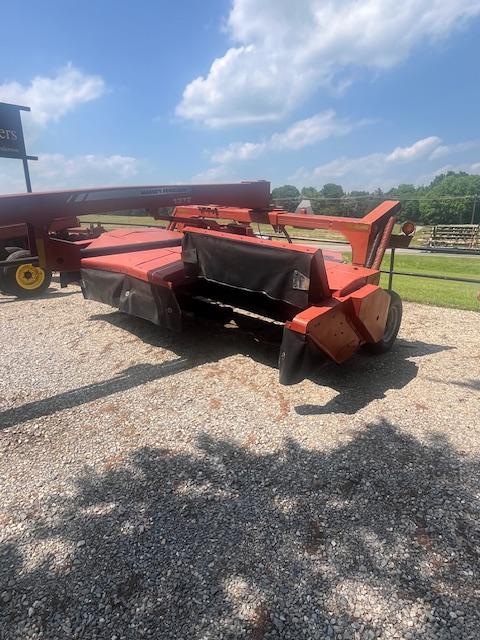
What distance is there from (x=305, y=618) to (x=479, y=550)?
3.20 feet

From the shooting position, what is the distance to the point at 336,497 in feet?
8.26

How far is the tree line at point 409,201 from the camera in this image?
1218 cm

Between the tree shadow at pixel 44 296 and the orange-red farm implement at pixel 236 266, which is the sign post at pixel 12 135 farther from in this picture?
the orange-red farm implement at pixel 236 266

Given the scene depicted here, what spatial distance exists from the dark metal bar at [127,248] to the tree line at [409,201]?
2.28 meters

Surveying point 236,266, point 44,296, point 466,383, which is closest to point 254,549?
point 236,266

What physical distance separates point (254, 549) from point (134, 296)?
320 cm

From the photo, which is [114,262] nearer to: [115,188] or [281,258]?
[115,188]

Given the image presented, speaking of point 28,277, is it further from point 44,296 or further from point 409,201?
point 409,201

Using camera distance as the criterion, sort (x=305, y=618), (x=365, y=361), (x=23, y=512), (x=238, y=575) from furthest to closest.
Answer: (x=365, y=361)
(x=23, y=512)
(x=238, y=575)
(x=305, y=618)

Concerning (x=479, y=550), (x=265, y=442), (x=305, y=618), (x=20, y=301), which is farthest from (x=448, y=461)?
(x=20, y=301)

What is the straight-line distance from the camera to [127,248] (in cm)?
570

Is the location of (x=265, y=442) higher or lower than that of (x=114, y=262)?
lower

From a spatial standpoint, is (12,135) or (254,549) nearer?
(254,549)

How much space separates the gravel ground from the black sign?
8014mm
